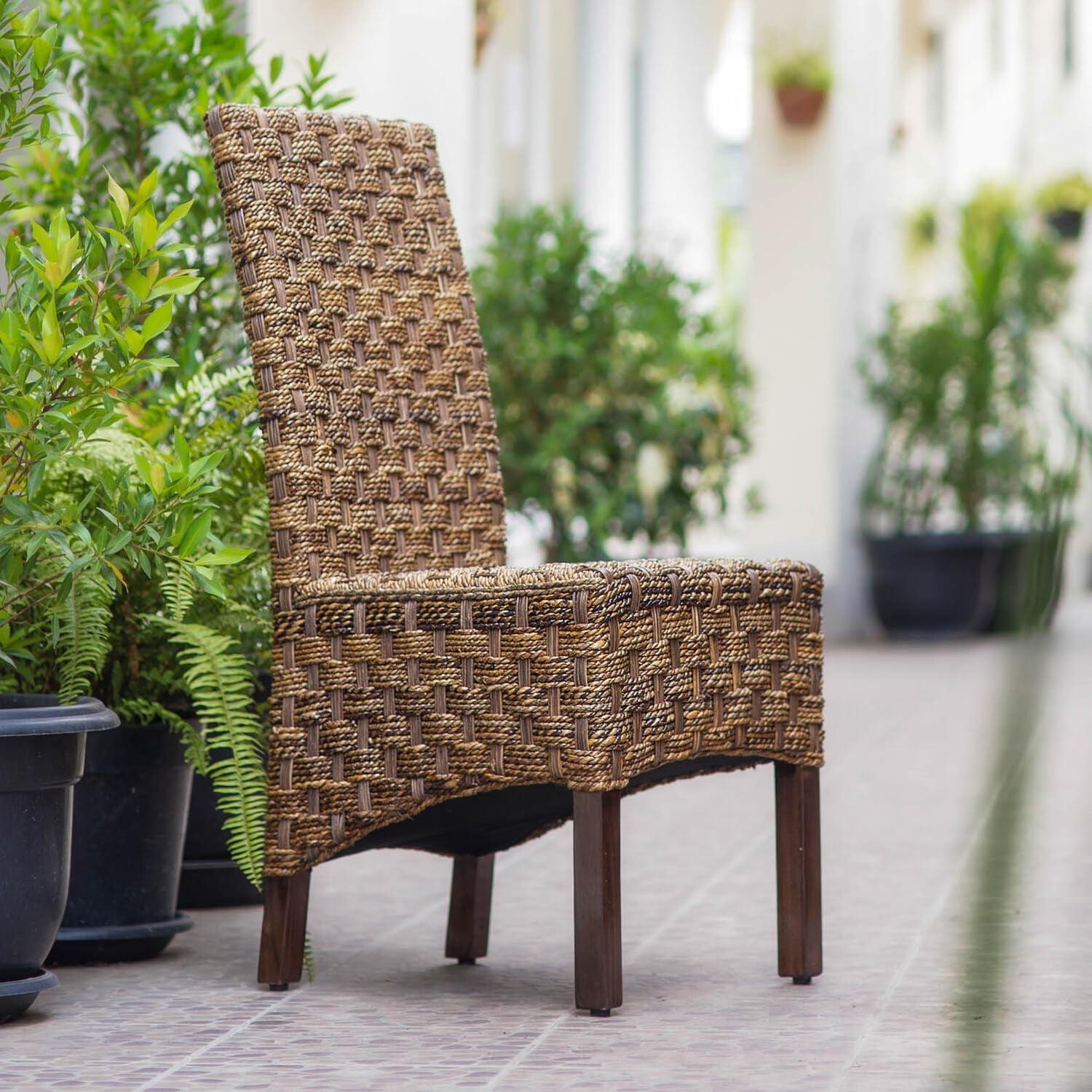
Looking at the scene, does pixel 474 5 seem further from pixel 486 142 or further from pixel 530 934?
pixel 530 934

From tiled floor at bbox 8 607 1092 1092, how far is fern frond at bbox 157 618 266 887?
0.63ft

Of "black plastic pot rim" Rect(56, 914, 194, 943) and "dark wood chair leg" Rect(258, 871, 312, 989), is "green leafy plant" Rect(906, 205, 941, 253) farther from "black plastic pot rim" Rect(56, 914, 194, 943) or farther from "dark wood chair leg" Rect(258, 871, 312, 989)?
"dark wood chair leg" Rect(258, 871, 312, 989)

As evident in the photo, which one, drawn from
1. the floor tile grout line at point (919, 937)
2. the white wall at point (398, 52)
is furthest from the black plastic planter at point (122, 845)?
the white wall at point (398, 52)

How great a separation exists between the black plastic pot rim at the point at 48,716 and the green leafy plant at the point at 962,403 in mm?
6483

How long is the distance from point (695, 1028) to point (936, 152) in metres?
16.7

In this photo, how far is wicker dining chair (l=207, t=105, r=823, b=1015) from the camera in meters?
1.96

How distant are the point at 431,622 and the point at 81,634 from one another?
0.42 meters

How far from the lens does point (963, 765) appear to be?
441 cm

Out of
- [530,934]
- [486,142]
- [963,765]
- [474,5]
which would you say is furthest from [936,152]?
[530,934]

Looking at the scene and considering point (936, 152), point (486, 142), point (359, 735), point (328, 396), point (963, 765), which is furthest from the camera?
point (936, 152)

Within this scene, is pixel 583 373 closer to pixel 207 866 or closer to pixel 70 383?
pixel 207 866

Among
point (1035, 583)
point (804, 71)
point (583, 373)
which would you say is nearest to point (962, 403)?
point (804, 71)

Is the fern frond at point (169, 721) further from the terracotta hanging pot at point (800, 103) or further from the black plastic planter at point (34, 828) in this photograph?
the terracotta hanging pot at point (800, 103)

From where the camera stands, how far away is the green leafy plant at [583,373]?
506cm
